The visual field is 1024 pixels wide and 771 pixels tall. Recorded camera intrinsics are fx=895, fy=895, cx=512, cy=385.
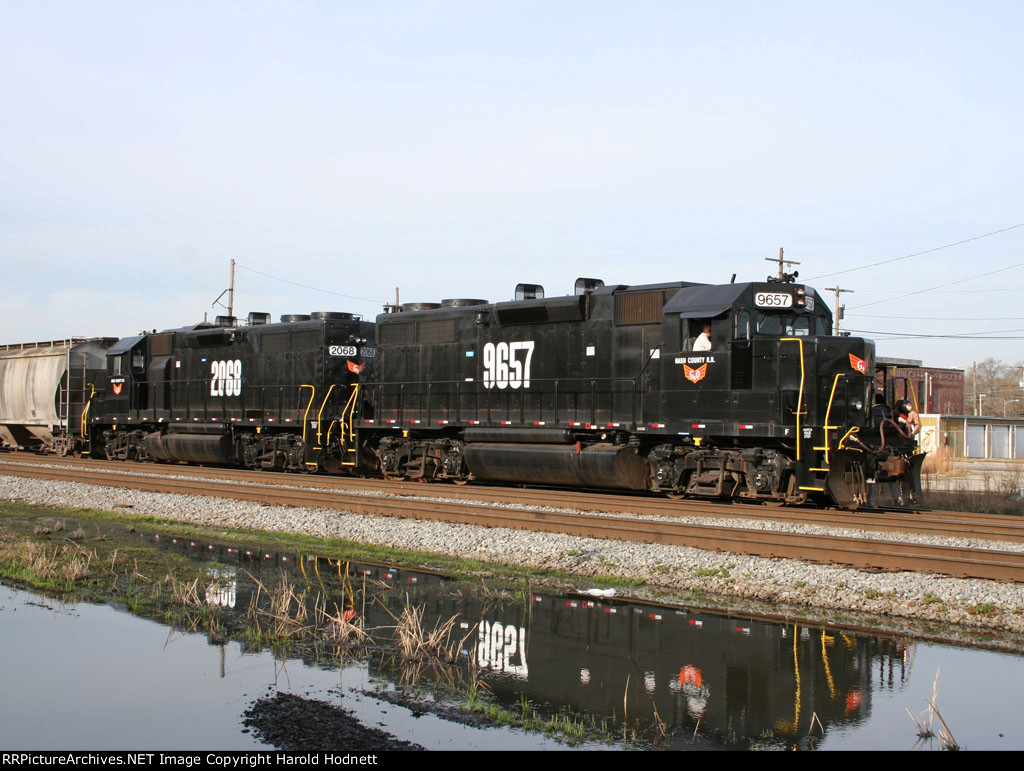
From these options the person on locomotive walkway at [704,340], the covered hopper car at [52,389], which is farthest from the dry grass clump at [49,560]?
the covered hopper car at [52,389]

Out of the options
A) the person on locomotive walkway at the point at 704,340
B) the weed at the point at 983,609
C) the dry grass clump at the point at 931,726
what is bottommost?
the dry grass clump at the point at 931,726

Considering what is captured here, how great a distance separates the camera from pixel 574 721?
5316 mm

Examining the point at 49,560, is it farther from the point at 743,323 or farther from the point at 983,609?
the point at 743,323

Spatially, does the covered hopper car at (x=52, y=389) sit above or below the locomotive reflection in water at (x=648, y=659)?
above

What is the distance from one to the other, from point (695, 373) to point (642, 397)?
4.26 ft

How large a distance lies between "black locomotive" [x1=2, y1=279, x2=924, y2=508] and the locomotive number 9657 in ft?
0.14

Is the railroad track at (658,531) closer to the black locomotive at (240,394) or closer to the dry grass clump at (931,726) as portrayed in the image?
the black locomotive at (240,394)

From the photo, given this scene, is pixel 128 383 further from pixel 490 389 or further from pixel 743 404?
pixel 743 404

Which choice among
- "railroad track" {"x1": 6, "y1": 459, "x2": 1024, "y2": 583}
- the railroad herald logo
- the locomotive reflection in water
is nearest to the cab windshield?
the railroad herald logo

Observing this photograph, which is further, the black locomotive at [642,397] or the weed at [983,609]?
the black locomotive at [642,397]

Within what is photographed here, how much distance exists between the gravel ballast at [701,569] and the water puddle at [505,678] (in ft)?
2.76

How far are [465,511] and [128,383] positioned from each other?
18.3 m

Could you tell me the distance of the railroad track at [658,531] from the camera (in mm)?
9234

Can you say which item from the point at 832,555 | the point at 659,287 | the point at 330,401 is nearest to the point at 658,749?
the point at 832,555
